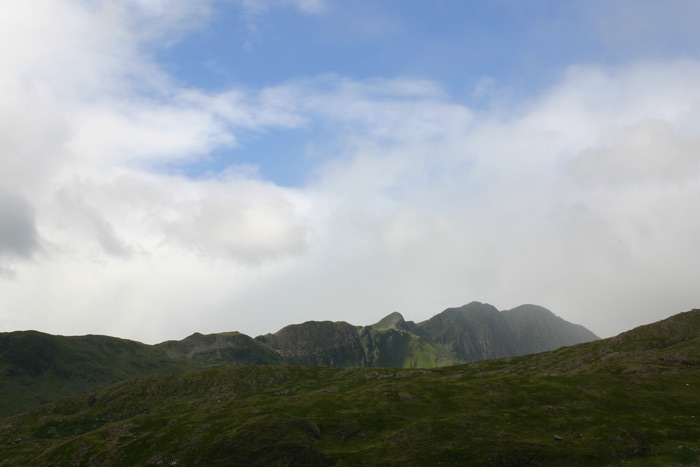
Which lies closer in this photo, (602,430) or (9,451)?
(602,430)

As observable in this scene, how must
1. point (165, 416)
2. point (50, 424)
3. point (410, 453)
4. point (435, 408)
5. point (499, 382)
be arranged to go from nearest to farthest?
point (410, 453) → point (435, 408) → point (165, 416) → point (499, 382) → point (50, 424)

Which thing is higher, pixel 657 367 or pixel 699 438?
pixel 657 367

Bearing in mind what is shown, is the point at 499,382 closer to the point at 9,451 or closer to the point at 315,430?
the point at 315,430

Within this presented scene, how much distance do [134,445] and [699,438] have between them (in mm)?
128226

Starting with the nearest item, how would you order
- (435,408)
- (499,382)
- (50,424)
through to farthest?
1. (435,408)
2. (499,382)
3. (50,424)

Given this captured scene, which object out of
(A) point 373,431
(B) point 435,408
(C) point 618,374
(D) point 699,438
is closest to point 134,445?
(A) point 373,431

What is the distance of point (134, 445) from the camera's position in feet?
362

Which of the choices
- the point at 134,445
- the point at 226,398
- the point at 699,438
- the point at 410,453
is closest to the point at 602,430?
the point at 699,438

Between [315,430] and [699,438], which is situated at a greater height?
[315,430]

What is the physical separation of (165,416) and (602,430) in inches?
4738

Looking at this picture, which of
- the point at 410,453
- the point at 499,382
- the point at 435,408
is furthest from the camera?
the point at 499,382

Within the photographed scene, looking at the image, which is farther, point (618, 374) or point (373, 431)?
point (618, 374)

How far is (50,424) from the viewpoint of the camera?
187 meters

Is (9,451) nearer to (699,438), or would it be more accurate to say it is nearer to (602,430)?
(602,430)
